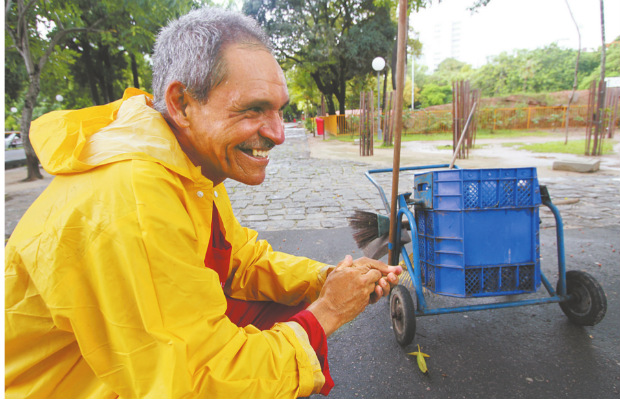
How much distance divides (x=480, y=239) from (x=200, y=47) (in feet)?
6.16

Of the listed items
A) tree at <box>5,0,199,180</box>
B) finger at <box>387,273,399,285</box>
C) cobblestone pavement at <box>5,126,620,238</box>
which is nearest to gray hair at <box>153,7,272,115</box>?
finger at <box>387,273,399,285</box>

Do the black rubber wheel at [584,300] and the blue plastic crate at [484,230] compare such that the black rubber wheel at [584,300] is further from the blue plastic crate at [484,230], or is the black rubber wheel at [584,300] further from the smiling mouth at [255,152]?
the smiling mouth at [255,152]

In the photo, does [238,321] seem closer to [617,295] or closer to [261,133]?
[261,133]

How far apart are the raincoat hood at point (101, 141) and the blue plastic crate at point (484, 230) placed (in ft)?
5.16

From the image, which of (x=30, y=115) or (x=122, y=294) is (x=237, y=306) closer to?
(x=122, y=294)

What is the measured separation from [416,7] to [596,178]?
16.7 feet

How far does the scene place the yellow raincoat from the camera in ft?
3.21

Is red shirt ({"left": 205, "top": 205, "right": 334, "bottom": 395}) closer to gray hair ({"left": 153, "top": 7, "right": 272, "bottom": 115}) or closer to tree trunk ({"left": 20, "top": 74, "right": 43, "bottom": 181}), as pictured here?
gray hair ({"left": 153, "top": 7, "right": 272, "bottom": 115})

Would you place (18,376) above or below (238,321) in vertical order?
above

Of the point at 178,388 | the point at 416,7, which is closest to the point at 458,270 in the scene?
the point at 178,388

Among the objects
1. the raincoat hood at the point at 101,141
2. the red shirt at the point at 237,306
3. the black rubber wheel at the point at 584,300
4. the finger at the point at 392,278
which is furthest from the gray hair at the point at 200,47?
the black rubber wheel at the point at 584,300

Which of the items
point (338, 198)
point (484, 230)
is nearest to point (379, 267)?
point (484, 230)

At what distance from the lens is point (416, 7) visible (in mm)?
7027

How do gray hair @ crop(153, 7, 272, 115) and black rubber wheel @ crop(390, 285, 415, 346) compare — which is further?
black rubber wheel @ crop(390, 285, 415, 346)
